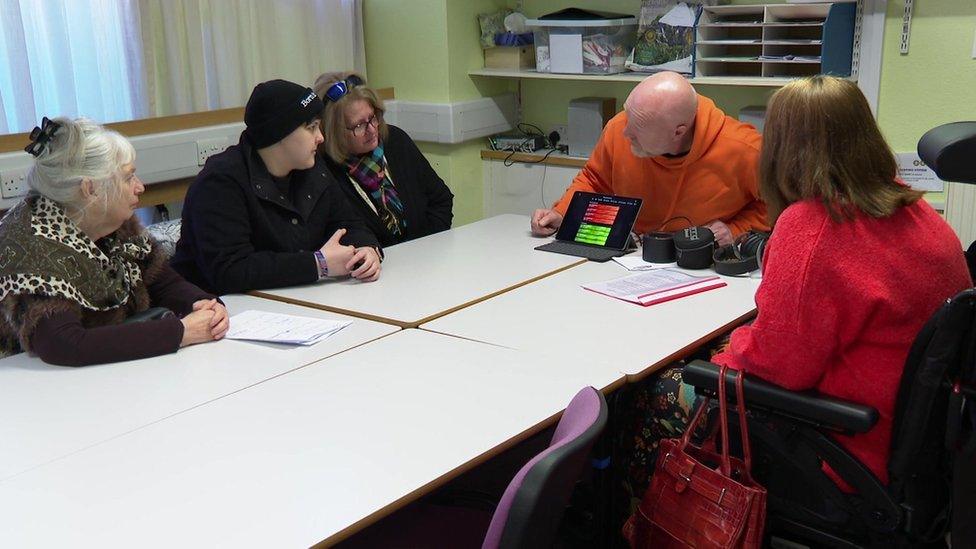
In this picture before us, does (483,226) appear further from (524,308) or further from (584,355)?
(584,355)

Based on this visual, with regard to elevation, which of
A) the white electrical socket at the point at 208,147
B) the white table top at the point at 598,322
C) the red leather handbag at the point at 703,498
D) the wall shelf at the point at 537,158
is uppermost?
the white electrical socket at the point at 208,147

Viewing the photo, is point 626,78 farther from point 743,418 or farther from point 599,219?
point 743,418

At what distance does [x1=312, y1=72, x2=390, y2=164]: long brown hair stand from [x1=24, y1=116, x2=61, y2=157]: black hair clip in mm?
1112

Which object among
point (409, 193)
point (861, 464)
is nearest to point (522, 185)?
point (409, 193)

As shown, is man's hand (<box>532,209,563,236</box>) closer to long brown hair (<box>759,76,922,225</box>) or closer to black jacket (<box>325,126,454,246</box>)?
black jacket (<box>325,126,454,246</box>)

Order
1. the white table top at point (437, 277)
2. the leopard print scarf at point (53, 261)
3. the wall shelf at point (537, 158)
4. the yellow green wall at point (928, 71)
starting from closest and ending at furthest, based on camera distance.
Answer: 1. the leopard print scarf at point (53, 261)
2. the white table top at point (437, 277)
3. the yellow green wall at point (928, 71)
4. the wall shelf at point (537, 158)

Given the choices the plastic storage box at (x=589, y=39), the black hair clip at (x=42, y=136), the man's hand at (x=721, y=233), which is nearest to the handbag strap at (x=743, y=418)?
the man's hand at (x=721, y=233)

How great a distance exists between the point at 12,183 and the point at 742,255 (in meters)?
2.25

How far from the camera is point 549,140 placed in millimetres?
4465

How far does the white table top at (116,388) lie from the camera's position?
164cm

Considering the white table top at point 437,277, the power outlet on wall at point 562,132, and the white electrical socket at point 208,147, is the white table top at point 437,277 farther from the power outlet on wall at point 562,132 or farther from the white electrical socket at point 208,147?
the power outlet on wall at point 562,132

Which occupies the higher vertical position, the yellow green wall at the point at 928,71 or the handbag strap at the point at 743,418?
the yellow green wall at the point at 928,71

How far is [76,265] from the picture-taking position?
6.68 feet

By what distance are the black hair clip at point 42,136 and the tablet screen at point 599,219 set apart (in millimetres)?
1534
